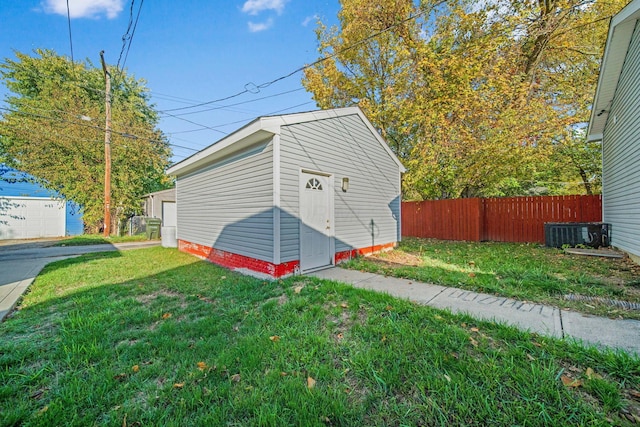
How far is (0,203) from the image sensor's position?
1312cm

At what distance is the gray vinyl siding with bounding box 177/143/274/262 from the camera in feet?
16.6

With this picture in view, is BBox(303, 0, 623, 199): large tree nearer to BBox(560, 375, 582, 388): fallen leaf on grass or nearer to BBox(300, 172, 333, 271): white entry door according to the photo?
BBox(300, 172, 333, 271): white entry door

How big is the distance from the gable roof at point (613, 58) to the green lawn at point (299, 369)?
6.38 meters

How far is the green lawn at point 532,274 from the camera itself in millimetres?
3617

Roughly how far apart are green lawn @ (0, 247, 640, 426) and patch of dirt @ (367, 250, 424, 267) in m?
2.85

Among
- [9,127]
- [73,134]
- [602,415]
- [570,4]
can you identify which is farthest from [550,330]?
[9,127]

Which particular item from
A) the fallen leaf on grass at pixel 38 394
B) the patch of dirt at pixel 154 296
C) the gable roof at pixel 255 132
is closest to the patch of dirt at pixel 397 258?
the gable roof at pixel 255 132

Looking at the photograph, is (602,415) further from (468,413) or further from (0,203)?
(0,203)

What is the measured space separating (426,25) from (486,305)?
44.8 feet

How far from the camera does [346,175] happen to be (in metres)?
6.53

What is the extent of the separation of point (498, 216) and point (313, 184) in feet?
26.5

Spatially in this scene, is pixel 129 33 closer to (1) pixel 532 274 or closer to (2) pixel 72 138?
(2) pixel 72 138

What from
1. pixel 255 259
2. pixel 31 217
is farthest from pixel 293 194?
pixel 31 217

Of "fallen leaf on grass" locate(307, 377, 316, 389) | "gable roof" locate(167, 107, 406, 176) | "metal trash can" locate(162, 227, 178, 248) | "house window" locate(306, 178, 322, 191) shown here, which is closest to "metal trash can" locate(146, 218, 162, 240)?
"metal trash can" locate(162, 227, 178, 248)
